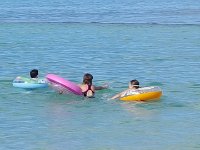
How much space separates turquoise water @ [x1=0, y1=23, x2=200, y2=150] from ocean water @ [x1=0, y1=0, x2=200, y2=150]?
21 millimetres

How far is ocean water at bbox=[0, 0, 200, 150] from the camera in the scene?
1498 centimetres

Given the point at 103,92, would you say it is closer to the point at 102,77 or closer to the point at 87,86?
the point at 87,86

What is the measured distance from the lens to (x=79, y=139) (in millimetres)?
14773

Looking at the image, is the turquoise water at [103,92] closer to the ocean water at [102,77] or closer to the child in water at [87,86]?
the ocean water at [102,77]

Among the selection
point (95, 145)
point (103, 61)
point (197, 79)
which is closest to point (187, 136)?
point (95, 145)

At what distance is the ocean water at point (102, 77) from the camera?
49.1ft

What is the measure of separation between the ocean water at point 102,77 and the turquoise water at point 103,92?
21 millimetres

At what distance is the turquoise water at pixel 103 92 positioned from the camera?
1490 centimetres

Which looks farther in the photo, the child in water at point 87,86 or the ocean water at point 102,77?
the child in water at point 87,86

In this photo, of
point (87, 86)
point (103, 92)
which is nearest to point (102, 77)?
point (103, 92)

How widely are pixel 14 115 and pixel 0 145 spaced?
2.73 metres

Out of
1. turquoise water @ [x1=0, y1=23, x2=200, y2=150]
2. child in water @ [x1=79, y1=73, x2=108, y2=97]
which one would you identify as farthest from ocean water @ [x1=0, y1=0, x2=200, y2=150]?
child in water @ [x1=79, y1=73, x2=108, y2=97]

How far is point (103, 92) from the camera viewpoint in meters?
19.0

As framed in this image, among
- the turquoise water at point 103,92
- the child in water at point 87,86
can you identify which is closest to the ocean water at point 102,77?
the turquoise water at point 103,92
